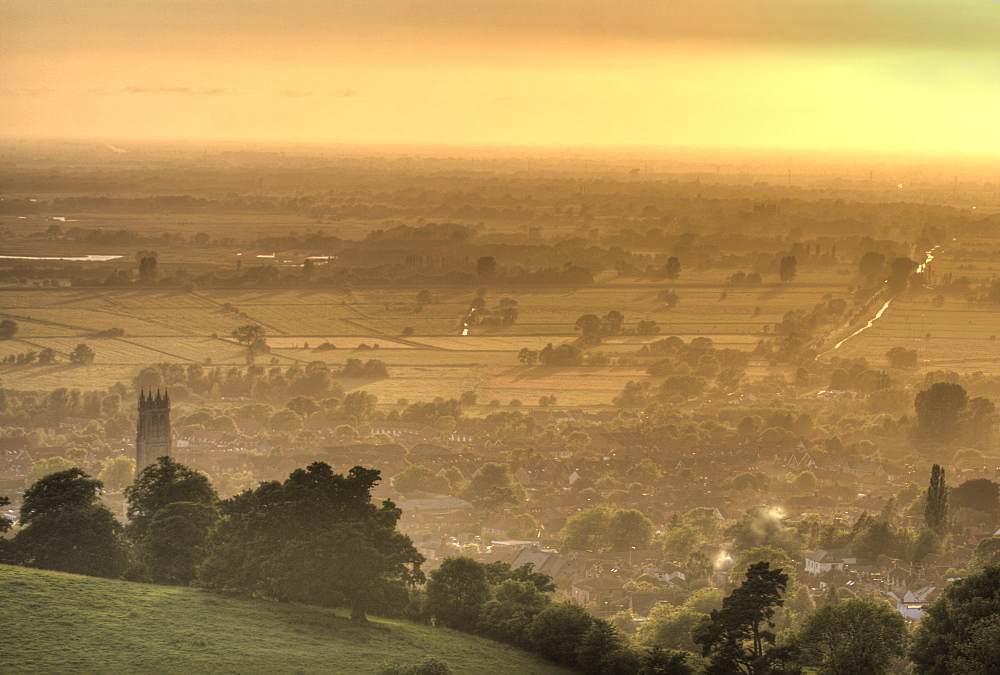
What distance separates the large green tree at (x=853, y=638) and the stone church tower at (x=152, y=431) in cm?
1369

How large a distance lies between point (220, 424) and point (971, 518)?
14.9 metres

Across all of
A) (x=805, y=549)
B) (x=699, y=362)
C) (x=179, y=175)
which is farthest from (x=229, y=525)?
(x=179, y=175)

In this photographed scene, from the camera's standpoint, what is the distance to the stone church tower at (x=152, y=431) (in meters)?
21.7

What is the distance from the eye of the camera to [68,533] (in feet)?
42.8

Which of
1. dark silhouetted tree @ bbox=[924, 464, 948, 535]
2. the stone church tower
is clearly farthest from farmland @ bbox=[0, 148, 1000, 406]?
dark silhouetted tree @ bbox=[924, 464, 948, 535]

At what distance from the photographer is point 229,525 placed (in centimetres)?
1309

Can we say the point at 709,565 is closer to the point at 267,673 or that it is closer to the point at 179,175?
the point at 267,673

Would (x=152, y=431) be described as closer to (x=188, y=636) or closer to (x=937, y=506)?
(x=188, y=636)

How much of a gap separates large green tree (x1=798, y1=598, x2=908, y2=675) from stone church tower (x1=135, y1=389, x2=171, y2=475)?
44.9 feet

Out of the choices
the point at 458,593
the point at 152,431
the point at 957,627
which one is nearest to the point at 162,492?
the point at 458,593

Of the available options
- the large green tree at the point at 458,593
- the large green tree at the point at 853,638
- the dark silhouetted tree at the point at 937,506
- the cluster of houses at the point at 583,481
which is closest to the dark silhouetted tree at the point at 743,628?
the large green tree at the point at 853,638

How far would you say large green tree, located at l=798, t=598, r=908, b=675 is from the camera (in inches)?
425

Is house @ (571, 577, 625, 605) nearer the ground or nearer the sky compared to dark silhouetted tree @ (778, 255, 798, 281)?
nearer the ground

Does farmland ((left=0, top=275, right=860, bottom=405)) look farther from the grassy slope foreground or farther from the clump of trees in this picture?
the grassy slope foreground
